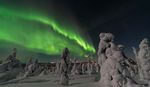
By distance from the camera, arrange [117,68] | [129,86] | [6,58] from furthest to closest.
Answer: [6,58]
[117,68]
[129,86]

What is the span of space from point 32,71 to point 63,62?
88.4 ft

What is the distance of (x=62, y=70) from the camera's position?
23.3 metres

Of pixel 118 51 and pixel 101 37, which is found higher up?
pixel 101 37

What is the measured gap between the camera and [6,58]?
136ft

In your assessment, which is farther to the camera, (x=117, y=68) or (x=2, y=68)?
(x=2, y=68)

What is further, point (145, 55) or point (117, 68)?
point (145, 55)

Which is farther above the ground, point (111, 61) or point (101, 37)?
point (101, 37)

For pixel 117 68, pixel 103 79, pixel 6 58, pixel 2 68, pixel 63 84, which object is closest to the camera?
pixel 117 68

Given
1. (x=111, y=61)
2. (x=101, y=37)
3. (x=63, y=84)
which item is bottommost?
(x=63, y=84)

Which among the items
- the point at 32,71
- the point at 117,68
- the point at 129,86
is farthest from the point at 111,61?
the point at 32,71

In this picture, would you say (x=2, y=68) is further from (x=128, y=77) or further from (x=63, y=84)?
(x=128, y=77)

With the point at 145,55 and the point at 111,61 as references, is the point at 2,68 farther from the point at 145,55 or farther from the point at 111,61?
the point at 111,61

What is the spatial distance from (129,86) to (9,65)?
27.6 metres

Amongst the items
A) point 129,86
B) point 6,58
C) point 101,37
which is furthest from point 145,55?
point 6,58
